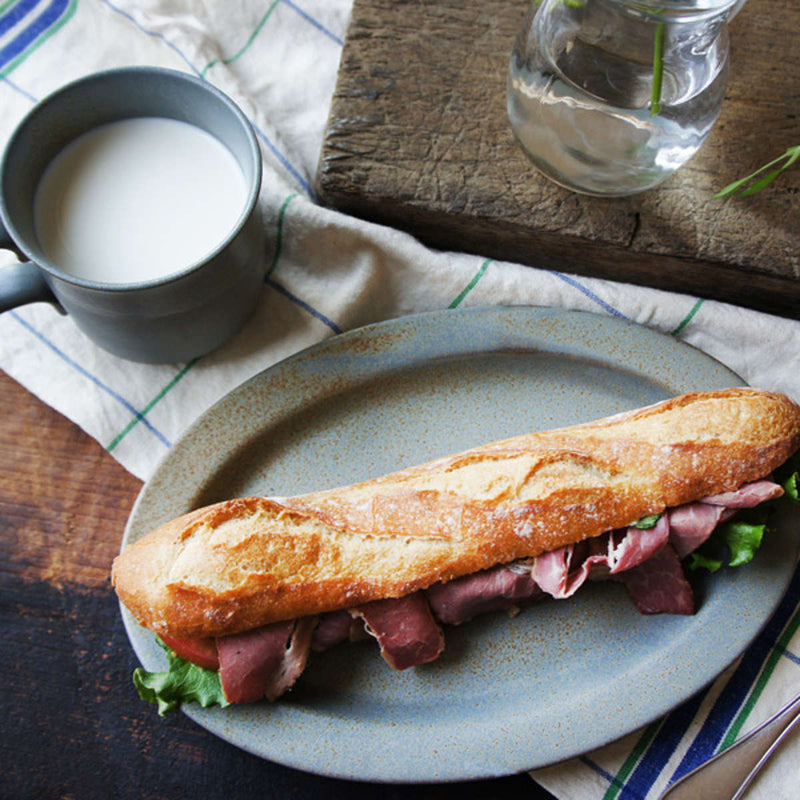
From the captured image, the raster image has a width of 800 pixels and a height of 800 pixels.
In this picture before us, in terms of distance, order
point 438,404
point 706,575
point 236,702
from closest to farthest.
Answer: point 236,702 → point 706,575 → point 438,404

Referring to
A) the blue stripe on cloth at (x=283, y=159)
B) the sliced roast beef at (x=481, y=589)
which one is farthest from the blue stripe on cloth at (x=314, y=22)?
the sliced roast beef at (x=481, y=589)

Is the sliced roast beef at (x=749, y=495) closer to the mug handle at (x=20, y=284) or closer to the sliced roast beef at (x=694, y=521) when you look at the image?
the sliced roast beef at (x=694, y=521)

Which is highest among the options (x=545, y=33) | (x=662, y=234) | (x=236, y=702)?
(x=545, y=33)

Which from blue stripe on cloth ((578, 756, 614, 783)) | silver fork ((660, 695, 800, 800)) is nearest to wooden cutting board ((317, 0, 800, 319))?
Answer: silver fork ((660, 695, 800, 800))

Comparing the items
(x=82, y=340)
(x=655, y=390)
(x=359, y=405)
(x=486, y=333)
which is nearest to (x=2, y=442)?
(x=82, y=340)

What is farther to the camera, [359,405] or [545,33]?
[359,405]

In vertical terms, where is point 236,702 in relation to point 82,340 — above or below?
below

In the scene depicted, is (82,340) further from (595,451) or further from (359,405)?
(595,451)
